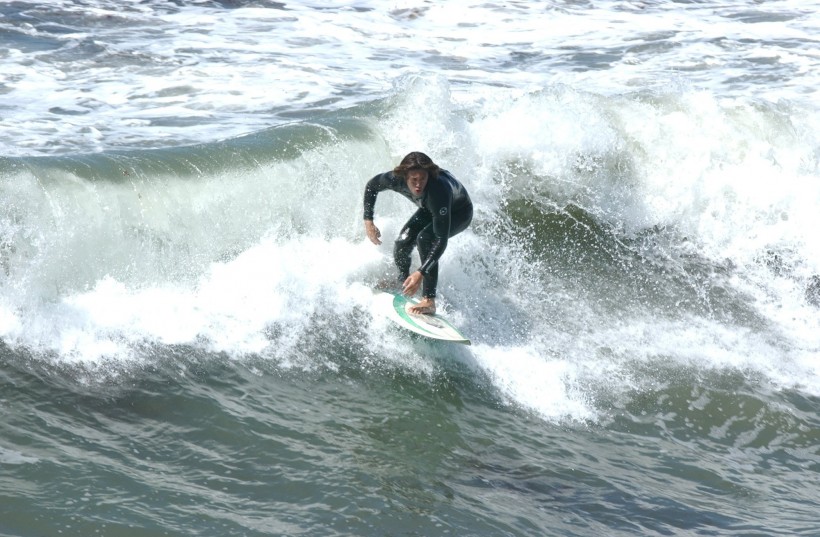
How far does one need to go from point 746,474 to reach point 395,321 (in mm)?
2685

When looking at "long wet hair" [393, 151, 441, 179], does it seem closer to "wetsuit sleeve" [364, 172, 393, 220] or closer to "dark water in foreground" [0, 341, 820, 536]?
"wetsuit sleeve" [364, 172, 393, 220]

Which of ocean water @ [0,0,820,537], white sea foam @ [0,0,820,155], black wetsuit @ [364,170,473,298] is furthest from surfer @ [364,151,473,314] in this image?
white sea foam @ [0,0,820,155]

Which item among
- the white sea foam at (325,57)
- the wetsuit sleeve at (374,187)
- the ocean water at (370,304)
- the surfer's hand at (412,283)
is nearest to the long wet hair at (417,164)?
the wetsuit sleeve at (374,187)

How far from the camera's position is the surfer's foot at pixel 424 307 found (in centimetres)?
761

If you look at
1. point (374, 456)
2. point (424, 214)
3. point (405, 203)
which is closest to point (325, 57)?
point (405, 203)

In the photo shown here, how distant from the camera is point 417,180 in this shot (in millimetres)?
7105

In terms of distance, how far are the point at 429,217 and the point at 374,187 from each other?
18.8 inches

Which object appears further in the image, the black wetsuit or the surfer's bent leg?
the surfer's bent leg

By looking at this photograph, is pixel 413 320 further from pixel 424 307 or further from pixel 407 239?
pixel 407 239

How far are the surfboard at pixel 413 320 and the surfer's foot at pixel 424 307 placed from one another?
0.03 meters

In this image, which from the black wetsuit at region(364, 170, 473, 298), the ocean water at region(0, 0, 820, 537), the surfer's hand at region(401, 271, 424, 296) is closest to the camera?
the ocean water at region(0, 0, 820, 537)

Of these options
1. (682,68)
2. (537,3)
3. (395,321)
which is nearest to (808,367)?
(395,321)

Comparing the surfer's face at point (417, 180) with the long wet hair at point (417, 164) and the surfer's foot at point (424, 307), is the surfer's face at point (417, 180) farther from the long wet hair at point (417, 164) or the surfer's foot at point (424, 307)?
the surfer's foot at point (424, 307)

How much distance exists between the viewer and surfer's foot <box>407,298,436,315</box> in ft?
25.0
